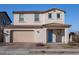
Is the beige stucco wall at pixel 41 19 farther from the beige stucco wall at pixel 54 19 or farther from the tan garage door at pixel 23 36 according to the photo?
the tan garage door at pixel 23 36

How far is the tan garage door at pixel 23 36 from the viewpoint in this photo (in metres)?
67.5

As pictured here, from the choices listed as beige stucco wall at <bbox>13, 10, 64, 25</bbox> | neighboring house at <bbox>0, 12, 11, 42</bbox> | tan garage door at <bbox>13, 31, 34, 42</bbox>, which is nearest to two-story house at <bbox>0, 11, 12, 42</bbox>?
neighboring house at <bbox>0, 12, 11, 42</bbox>

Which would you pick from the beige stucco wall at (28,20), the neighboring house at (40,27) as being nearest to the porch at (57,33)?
the neighboring house at (40,27)

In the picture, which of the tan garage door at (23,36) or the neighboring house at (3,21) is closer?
the neighboring house at (3,21)

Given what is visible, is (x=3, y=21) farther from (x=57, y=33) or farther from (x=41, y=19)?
(x=57, y=33)

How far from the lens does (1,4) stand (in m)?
67.2

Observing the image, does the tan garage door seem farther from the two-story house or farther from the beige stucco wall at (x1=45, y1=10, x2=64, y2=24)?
the beige stucco wall at (x1=45, y1=10, x2=64, y2=24)

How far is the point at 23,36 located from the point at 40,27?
2.71 feet

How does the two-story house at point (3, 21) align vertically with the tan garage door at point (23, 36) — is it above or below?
above

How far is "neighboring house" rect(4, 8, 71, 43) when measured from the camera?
6731 cm

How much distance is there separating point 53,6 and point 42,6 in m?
0.44

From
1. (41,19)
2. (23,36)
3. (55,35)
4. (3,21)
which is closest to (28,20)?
(41,19)

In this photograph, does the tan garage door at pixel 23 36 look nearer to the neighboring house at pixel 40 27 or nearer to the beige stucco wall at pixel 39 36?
the neighboring house at pixel 40 27

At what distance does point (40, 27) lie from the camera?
2653 inches
